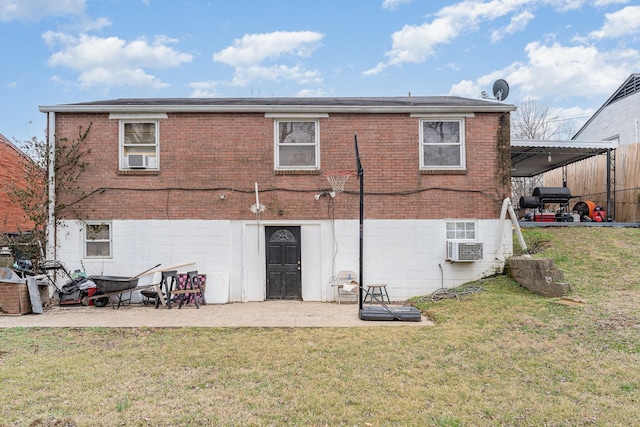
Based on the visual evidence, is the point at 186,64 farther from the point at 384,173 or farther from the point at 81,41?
the point at 384,173

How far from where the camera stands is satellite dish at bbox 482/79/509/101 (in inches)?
481

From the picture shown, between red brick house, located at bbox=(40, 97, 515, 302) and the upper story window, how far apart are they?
4cm

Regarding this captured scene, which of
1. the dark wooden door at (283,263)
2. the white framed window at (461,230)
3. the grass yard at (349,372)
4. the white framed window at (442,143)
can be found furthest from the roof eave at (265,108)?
the grass yard at (349,372)

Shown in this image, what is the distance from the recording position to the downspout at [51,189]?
9.93 meters

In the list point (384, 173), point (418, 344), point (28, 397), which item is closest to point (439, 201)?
point (384, 173)

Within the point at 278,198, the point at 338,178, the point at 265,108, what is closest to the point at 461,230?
the point at 338,178

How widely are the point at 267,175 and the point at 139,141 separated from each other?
354 centimetres

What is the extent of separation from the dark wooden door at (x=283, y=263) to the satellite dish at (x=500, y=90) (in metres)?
7.80

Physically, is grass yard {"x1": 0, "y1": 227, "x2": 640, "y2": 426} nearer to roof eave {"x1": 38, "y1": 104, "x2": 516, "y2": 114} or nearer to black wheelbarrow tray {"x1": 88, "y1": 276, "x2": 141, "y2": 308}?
black wheelbarrow tray {"x1": 88, "y1": 276, "x2": 141, "y2": 308}

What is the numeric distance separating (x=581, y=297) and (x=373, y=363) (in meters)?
5.17

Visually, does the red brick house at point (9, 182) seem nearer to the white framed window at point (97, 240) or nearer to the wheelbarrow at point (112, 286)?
the white framed window at point (97, 240)

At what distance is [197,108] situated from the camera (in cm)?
1003

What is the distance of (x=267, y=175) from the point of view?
33.4ft

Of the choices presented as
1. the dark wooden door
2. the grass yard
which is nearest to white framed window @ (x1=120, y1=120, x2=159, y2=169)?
the dark wooden door
